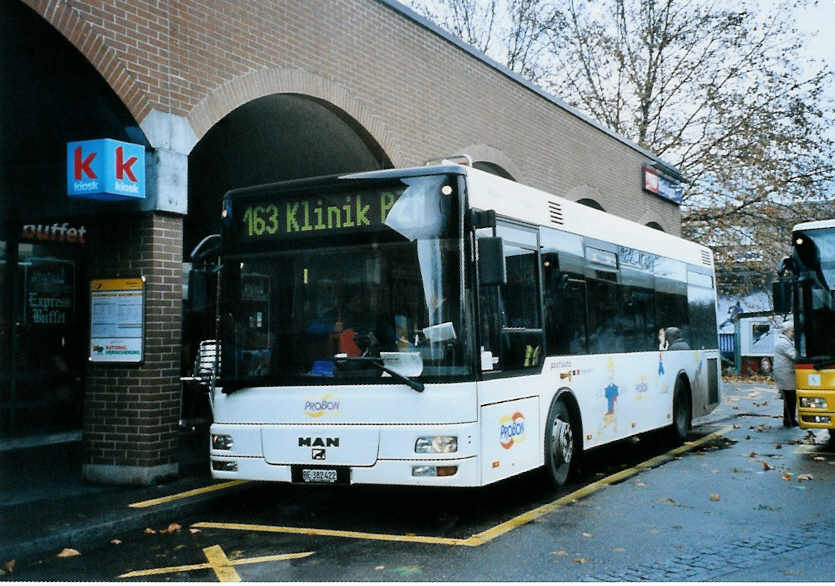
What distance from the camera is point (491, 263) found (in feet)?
23.2

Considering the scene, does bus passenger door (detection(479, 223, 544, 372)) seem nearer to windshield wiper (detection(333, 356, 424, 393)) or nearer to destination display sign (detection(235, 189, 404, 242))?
windshield wiper (detection(333, 356, 424, 393))

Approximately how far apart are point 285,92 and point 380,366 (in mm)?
5578

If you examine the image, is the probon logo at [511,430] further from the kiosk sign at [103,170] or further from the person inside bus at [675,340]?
the person inside bus at [675,340]

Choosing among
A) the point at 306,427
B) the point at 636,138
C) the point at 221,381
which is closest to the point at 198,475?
the point at 221,381

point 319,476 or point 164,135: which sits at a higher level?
point 164,135

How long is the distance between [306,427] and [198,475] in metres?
2.94

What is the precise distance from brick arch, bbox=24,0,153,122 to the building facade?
16 mm

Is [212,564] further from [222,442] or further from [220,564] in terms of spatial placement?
[222,442]

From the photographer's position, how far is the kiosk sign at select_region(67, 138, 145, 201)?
8852 millimetres

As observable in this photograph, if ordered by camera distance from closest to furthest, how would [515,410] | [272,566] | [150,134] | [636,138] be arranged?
[272,566]
[515,410]
[150,134]
[636,138]

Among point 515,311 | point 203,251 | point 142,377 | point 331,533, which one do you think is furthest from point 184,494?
point 515,311

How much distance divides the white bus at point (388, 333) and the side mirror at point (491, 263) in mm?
11

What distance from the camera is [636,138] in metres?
36.5

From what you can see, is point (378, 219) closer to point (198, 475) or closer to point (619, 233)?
point (198, 475)
